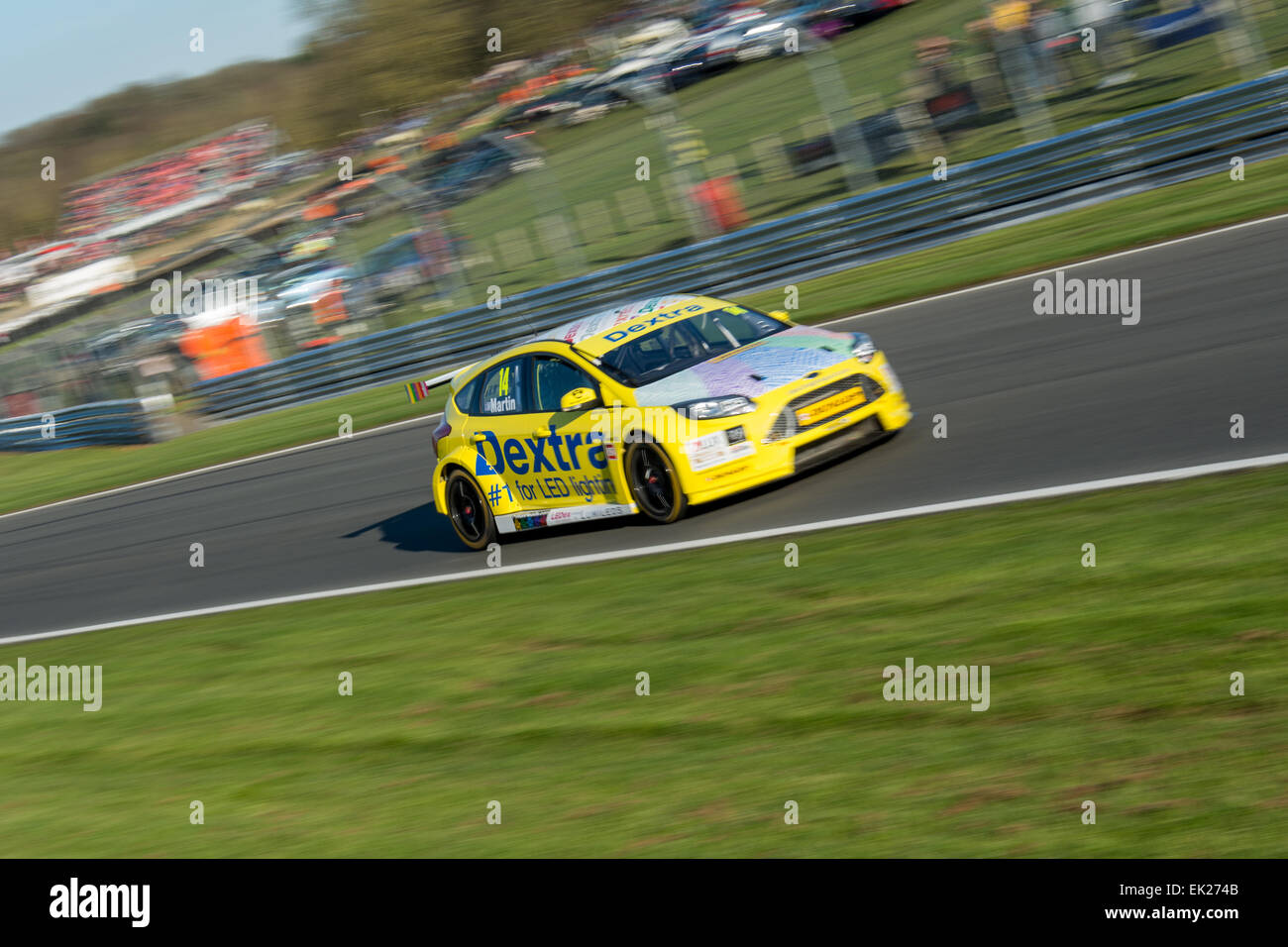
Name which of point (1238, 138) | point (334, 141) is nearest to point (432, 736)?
point (1238, 138)

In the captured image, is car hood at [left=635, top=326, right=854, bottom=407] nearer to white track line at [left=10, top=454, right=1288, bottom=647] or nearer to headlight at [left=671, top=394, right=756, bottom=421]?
headlight at [left=671, top=394, right=756, bottom=421]

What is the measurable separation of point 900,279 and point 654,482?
8.31 meters

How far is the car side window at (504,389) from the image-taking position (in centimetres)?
1153

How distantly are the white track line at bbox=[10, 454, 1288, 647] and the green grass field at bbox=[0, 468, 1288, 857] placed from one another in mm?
201

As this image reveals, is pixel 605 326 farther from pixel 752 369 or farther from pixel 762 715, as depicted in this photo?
pixel 762 715

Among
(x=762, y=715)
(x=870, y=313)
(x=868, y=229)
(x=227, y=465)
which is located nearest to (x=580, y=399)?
(x=762, y=715)

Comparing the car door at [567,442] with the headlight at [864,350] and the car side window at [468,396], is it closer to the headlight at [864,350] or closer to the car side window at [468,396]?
the car side window at [468,396]

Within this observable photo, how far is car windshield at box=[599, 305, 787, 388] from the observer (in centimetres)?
1073

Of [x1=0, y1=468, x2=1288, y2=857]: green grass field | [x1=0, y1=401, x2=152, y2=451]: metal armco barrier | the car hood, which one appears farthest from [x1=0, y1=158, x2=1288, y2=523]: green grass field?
[x1=0, y1=468, x2=1288, y2=857]: green grass field

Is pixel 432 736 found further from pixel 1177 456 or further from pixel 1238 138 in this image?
pixel 1238 138

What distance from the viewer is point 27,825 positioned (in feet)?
26.6

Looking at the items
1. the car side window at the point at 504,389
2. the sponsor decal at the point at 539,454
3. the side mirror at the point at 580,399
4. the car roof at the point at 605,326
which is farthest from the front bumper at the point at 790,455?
the car side window at the point at 504,389

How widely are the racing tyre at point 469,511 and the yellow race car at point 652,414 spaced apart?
0.04ft
